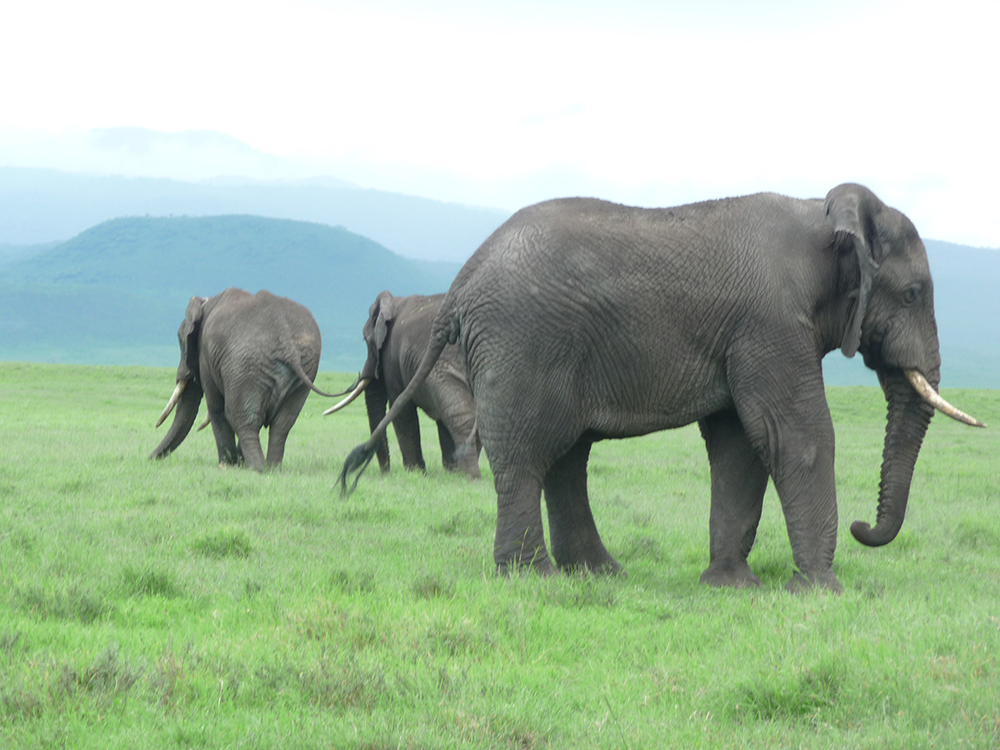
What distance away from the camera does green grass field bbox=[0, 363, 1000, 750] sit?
4047mm

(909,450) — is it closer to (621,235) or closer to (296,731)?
(621,235)

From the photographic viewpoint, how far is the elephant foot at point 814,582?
6.66m

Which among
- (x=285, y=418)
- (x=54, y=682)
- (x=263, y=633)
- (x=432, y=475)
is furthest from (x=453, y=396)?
(x=54, y=682)

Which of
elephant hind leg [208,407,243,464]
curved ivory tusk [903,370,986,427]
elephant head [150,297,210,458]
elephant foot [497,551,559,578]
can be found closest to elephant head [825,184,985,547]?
curved ivory tusk [903,370,986,427]

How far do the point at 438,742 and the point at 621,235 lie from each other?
390cm

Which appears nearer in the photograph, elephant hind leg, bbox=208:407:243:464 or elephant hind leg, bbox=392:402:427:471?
elephant hind leg, bbox=392:402:427:471

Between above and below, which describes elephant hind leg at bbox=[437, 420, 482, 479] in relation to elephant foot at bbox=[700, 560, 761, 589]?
below

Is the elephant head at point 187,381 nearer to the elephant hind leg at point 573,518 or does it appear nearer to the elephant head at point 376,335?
the elephant head at point 376,335

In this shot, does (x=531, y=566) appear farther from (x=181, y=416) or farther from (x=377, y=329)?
(x=181, y=416)

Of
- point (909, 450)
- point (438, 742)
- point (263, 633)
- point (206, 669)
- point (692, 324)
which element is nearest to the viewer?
point (438, 742)

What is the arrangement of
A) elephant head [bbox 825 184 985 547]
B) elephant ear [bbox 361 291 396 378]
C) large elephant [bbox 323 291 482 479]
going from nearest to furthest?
elephant head [bbox 825 184 985 547] < large elephant [bbox 323 291 482 479] < elephant ear [bbox 361 291 396 378]

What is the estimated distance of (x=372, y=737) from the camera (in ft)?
12.7

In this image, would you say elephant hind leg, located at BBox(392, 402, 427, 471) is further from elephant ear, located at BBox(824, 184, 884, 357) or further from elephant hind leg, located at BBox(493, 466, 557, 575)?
elephant ear, located at BBox(824, 184, 884, 357)

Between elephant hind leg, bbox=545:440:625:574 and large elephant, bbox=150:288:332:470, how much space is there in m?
6.10
